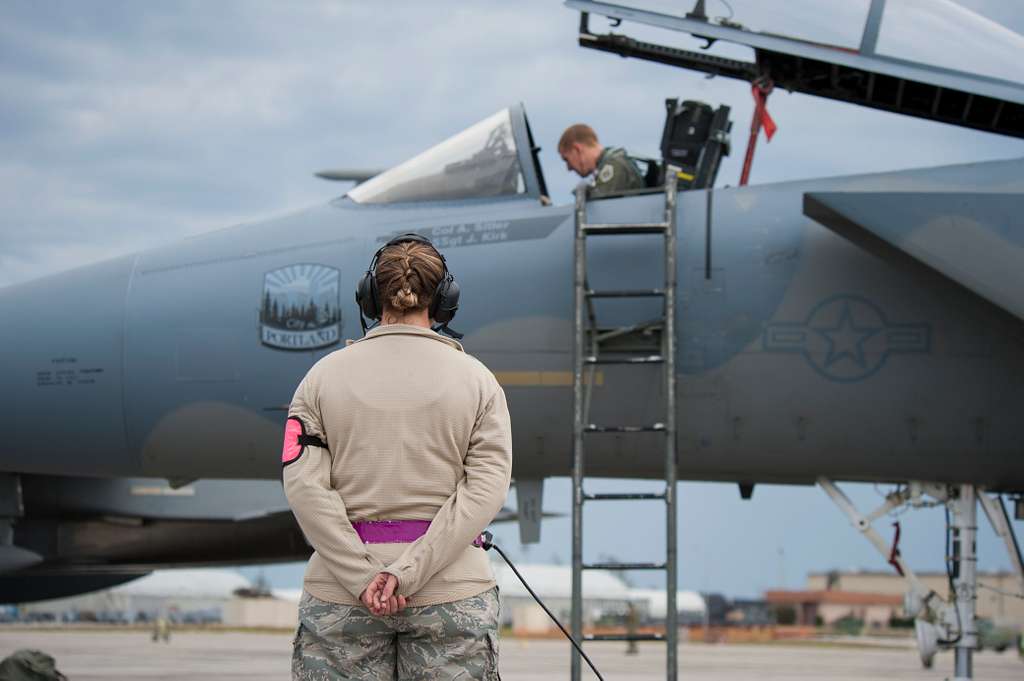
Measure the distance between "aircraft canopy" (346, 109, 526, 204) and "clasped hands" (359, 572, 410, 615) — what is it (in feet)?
16.7

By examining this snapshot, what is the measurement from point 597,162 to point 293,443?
5.15 metres

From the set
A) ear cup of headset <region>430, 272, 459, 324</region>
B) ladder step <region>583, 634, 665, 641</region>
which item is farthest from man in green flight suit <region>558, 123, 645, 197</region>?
ear cup of headset <region>430, 272, 459, 324</region>

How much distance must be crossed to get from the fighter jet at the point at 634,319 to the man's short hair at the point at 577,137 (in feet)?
0.86

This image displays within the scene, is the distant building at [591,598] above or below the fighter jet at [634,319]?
below

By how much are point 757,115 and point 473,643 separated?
575cm

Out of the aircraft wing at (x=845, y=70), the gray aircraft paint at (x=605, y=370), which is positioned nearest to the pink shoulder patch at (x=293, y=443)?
the gray aircraft paint at (x=605, y=370)

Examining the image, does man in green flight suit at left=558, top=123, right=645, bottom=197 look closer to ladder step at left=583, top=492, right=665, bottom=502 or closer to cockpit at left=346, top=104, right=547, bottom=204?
cockpit at left=346, top=104, right=547, bottom=204

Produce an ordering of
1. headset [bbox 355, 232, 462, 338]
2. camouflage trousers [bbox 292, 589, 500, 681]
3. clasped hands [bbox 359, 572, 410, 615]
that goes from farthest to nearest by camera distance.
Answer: headset [bbox 355, 232, 462, 338]
camouflage trousers [bbox 292, 589, 500, 681]
clasped hands [bbox 359, 572, 410, 615]

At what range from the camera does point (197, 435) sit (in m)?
7.65

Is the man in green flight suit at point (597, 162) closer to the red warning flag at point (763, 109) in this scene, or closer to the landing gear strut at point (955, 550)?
the red warning flag at point (763, 109)

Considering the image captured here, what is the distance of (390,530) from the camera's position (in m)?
3.23

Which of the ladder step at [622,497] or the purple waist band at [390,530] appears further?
the ladder step at [622,497]

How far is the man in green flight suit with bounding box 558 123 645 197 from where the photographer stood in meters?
7.88

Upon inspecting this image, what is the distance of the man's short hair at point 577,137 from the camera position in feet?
26.8
